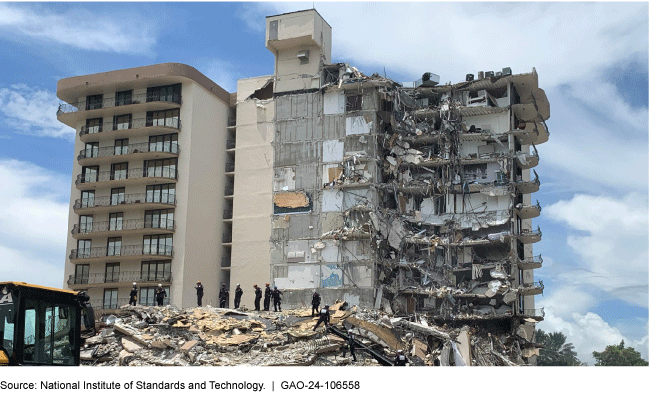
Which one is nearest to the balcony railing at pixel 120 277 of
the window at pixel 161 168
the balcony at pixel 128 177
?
the balcony at pixel 128 177

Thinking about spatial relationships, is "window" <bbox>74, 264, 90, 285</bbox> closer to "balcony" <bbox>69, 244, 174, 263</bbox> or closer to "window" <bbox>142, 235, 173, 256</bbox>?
A: "balcony" <bbox>69, 244, 174, 263</bbox>

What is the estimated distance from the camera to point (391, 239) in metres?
52.4

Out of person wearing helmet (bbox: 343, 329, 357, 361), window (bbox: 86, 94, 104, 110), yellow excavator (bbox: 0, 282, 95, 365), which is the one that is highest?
window (bbox: 86, 94, 104, 110)

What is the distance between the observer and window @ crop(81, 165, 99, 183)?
5769cm

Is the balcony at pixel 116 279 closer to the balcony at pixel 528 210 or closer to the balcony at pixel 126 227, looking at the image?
the balcony at pixel 126 227

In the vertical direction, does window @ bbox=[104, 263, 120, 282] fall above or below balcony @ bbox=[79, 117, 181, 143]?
below

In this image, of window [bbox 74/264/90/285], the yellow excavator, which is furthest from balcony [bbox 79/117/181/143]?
the yellow excavator

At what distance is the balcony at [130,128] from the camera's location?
2207 inches

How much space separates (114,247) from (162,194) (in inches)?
210

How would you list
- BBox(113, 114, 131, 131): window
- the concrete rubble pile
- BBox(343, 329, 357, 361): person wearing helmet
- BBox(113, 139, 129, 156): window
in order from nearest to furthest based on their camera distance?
1. BBox(343, 329, 357, 361): person wearing helmet
2. the concrete rubble pile
3. BBox(113, 139, 129, 156): window
4. BBox(113, 114, 131, 131): window

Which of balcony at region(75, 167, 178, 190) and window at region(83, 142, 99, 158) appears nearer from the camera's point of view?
balcony at region(75, 167, 178, 190)

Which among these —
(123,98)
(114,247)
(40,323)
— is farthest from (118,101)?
(40,323)

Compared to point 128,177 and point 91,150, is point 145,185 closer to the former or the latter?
point 128,177

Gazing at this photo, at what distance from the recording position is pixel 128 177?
185 feet
